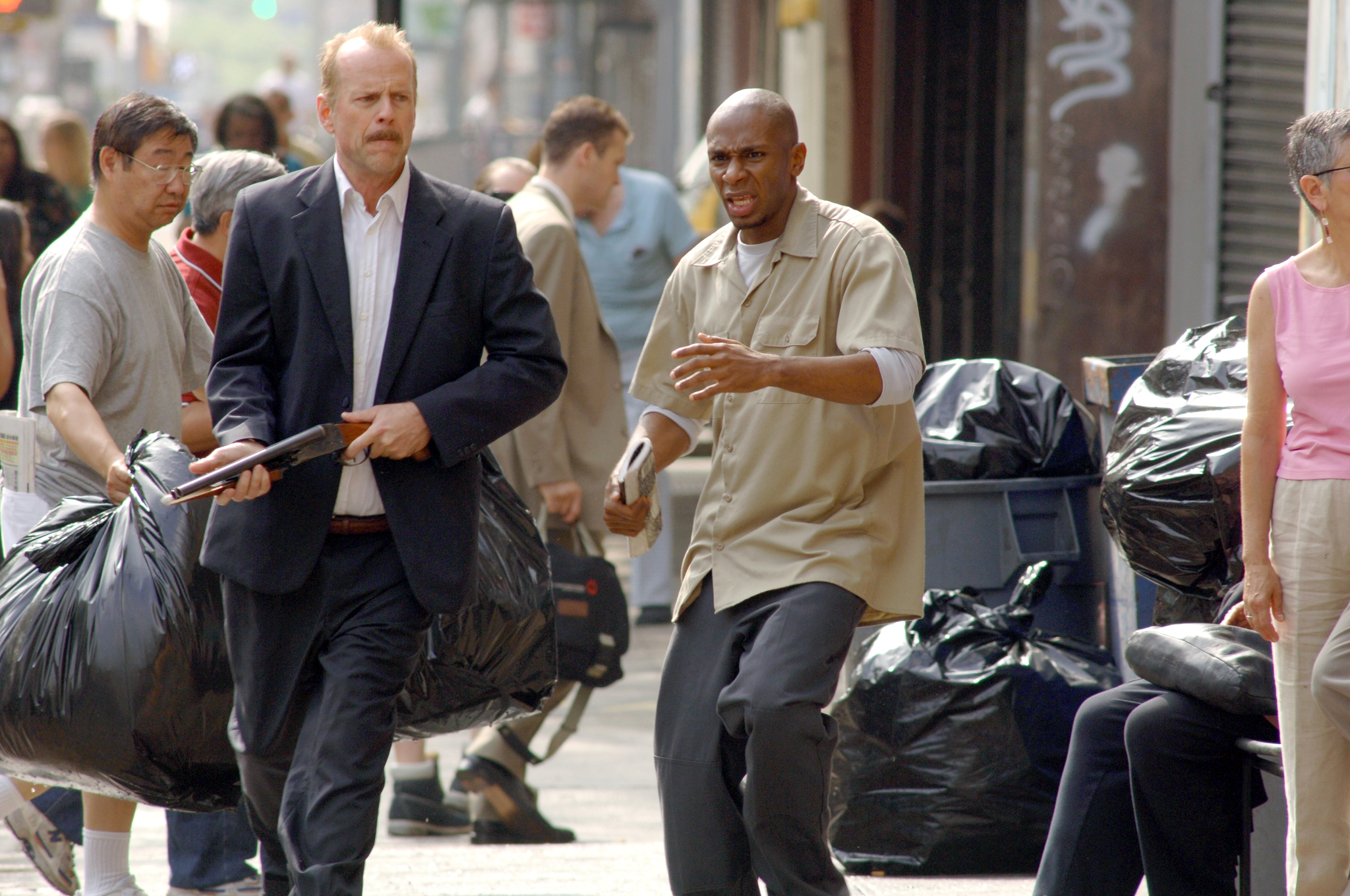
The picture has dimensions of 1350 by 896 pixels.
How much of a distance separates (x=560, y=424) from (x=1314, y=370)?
285 centimetres

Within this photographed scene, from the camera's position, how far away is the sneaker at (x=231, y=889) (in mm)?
4516

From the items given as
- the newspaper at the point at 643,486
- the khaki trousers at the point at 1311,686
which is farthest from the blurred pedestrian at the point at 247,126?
the khaki trousers at the point at 1311,686

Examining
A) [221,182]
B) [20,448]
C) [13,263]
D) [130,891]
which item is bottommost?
[130,891]

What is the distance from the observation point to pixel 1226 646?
351 centimetres

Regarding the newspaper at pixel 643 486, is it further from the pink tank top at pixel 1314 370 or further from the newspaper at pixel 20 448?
the newspaper at pixel 20 448

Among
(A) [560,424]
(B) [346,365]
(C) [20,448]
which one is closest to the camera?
(B) [346,365]

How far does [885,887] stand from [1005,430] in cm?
137

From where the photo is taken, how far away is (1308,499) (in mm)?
3211

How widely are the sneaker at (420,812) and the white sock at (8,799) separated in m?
1.25

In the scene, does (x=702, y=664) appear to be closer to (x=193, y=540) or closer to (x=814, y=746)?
(x=814, y=746)

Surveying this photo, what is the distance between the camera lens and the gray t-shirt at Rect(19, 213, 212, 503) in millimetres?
4098

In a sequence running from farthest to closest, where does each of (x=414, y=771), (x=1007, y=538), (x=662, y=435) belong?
(x=414, y=771), (x=1007, y=538), (x=662, y=435)

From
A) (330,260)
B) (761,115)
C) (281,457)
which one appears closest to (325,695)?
(281,457)

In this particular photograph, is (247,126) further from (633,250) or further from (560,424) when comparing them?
(560,424)
